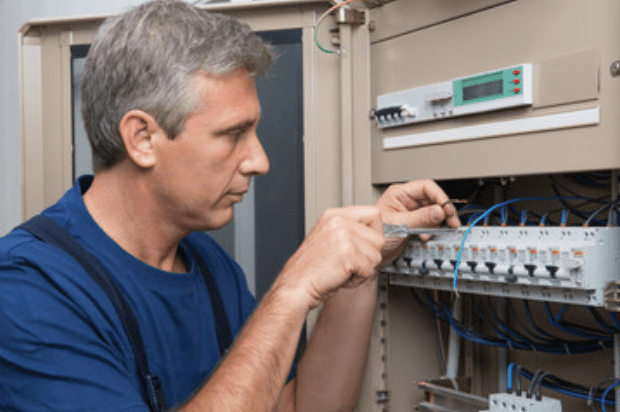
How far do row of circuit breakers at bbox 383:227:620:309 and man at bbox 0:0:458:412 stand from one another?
284mm

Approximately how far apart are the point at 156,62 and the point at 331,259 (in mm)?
424

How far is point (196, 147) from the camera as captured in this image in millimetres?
1220

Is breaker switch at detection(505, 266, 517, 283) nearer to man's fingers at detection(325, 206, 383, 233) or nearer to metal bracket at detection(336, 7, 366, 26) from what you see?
man's fingers at detection(325, 206, 383, 233)

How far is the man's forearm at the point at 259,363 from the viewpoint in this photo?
105cm

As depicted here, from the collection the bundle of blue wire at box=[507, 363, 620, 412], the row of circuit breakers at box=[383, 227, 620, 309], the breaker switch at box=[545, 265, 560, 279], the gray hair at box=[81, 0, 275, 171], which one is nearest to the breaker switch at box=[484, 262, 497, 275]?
the row of circuit breakers at box=[383, 227, 620, 309]

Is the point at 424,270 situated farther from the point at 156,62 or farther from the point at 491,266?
the point at 156,62

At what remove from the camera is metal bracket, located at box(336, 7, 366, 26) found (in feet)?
5.53

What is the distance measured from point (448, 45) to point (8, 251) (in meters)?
0.92

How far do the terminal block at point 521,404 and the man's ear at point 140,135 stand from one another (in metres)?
0.80

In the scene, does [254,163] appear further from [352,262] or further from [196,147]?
[352,262]

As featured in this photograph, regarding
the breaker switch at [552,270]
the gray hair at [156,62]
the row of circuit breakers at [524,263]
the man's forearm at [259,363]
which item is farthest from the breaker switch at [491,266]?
the gray hair at [156,62]

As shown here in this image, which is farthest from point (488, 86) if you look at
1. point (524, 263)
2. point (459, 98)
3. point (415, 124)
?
point (524, 263)

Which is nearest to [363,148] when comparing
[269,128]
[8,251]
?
[269,128]

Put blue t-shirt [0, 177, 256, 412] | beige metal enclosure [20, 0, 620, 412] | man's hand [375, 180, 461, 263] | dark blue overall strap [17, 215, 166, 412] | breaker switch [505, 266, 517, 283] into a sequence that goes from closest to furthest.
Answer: blue t-shirt [0, 177, 256, 412] → dark blue overall strap [17, 215, 166, 412] → beige metal enclosure [20, 0, 620, 412] → breaker switch [505, 266, 517, 283] → man's hand [375, 180, 461, 263]
